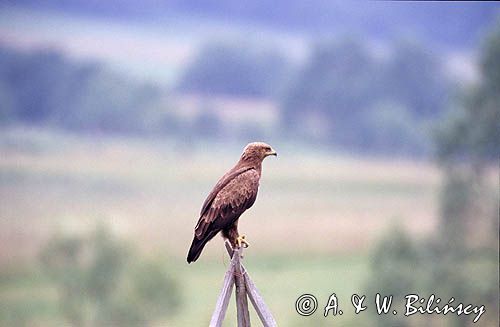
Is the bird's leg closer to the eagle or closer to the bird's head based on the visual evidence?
the eagle

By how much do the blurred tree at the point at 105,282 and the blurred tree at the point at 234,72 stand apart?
791cm

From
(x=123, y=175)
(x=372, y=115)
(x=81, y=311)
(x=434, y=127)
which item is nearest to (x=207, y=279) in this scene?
(x=81, y=311)

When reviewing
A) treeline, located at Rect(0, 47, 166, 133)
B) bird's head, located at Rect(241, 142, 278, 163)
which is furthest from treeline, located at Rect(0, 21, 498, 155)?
bird's head, located at Rect(241, 142, 278, 163)

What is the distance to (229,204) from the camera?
19.7 feet

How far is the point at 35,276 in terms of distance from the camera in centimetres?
2172

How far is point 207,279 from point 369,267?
3789mm

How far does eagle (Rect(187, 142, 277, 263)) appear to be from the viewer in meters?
5.93

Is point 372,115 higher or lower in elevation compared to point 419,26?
lower

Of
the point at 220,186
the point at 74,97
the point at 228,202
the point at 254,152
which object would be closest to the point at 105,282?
the point at 74,97

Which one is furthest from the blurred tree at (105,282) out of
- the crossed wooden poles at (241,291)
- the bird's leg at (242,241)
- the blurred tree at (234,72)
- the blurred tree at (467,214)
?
the crossed wooden poles at (241,291)

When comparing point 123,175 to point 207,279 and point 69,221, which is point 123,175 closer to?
point 69,221

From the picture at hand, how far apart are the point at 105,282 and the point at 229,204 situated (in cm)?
1679

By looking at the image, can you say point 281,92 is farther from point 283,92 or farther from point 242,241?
point 242,241

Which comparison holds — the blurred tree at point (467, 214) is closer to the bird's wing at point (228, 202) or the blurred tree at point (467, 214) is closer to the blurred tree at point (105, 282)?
the blurred tree at point (105, 282)
